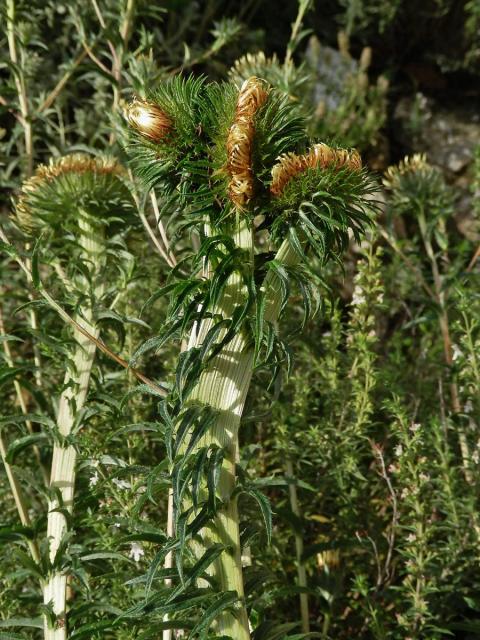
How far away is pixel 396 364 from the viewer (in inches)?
105

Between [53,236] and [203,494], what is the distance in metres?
0.99

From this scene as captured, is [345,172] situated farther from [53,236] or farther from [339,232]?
[53,236]

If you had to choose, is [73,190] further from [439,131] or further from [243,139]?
[439,131]

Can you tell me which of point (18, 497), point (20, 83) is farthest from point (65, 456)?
point (20, 83)

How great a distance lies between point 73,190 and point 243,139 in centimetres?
82

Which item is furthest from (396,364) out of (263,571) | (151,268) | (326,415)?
(263,571)

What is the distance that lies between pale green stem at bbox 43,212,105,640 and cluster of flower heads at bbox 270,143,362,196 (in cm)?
72

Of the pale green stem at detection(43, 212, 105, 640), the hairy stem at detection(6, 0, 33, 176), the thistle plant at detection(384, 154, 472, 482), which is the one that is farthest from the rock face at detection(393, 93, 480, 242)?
the pale green stem at detection(43, 212, 105, 640)

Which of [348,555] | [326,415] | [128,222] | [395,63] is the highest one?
[395,63]

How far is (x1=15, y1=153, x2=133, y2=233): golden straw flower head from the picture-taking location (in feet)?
6.42

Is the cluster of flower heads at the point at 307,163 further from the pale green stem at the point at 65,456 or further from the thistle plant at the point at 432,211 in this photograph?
the thistle plant at the point at 432,211

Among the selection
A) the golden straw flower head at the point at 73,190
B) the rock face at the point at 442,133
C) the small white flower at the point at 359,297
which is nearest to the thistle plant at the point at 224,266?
the golden straw flower head at the point at 73,190

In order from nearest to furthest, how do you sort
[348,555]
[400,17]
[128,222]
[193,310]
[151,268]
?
[193,310], [128,222], [348,555], [151,268], [400,17]

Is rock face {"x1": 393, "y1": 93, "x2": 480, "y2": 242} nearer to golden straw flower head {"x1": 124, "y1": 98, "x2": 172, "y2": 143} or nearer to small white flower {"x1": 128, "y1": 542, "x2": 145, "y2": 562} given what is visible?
small white flower {"x1": 128, "y1": 542, "x2": 145, "y2": 562}
